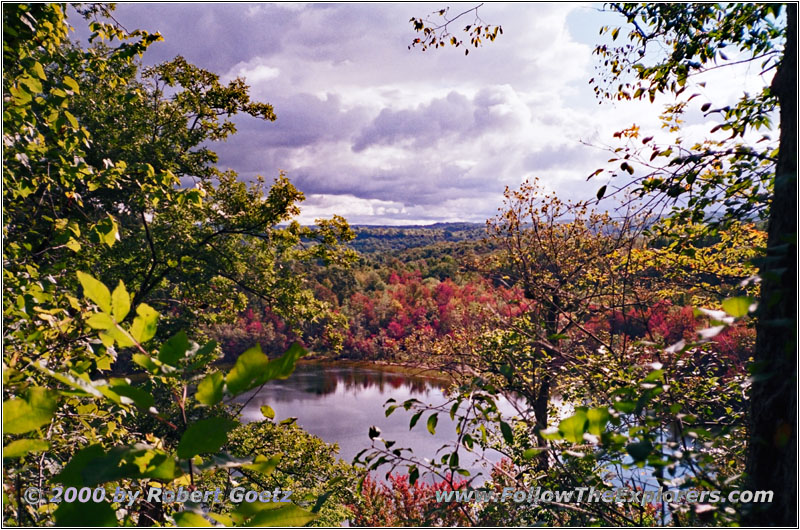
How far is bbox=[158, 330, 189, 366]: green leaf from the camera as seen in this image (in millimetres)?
634

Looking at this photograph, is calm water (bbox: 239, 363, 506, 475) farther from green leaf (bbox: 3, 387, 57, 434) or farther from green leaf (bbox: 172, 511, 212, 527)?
green leaf (bbox: 3, 387, 57, 434)

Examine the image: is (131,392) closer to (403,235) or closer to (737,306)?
(737,306)

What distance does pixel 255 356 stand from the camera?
21.8 inches

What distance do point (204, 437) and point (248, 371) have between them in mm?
118

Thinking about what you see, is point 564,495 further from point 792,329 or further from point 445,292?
point 445,292

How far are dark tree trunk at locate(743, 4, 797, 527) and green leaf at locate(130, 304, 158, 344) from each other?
44.8 inches

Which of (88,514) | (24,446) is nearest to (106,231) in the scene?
(24,446)

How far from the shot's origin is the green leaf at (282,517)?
64cm

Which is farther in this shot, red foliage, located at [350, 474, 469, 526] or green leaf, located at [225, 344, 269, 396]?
red foliage, located at [350, 474, 469, 526]

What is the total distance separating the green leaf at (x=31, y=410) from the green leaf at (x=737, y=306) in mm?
1040

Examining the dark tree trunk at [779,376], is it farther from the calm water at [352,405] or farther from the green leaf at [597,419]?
the calm water at [352,405]

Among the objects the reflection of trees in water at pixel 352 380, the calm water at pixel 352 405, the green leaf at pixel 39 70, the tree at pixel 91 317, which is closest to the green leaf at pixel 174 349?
the tree at pixel 91 317

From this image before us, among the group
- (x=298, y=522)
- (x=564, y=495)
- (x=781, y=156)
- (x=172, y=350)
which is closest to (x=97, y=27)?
(x=172, y=350)

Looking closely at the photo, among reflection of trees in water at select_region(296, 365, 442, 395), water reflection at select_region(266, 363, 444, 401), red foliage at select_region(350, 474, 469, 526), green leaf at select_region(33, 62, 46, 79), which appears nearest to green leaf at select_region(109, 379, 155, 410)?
green leaf at select_region(33, 62, 46, 79)
